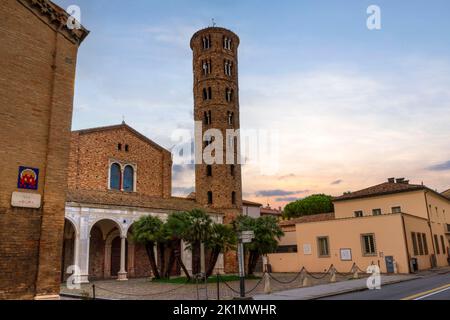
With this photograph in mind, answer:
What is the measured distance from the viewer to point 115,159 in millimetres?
32812

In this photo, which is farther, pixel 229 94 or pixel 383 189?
pixel 229 94

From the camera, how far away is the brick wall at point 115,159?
3022 centimetres

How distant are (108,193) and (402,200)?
24.3 meters

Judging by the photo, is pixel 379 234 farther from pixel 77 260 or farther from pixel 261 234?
pixel 77 260

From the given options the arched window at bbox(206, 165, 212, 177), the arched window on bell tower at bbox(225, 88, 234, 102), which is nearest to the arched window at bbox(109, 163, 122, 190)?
the arched window at bbox(206, 165, 212, 177)

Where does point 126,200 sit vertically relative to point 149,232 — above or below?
above

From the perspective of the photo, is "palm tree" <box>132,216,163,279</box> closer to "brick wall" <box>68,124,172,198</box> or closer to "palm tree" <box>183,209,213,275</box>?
"palm tree" <box>183,209,213,275</box>

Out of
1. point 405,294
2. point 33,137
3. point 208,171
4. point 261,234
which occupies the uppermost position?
point 208,171

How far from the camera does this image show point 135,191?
112ft

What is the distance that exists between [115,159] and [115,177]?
1528 millimetres

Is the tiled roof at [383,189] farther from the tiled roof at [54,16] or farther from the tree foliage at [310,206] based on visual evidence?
the tiled roof at [54,16]

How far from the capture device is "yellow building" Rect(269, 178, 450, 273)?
86.3 ft

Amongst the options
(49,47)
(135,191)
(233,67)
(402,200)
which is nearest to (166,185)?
(135,191)

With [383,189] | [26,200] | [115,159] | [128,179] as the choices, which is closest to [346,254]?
[383,189]
